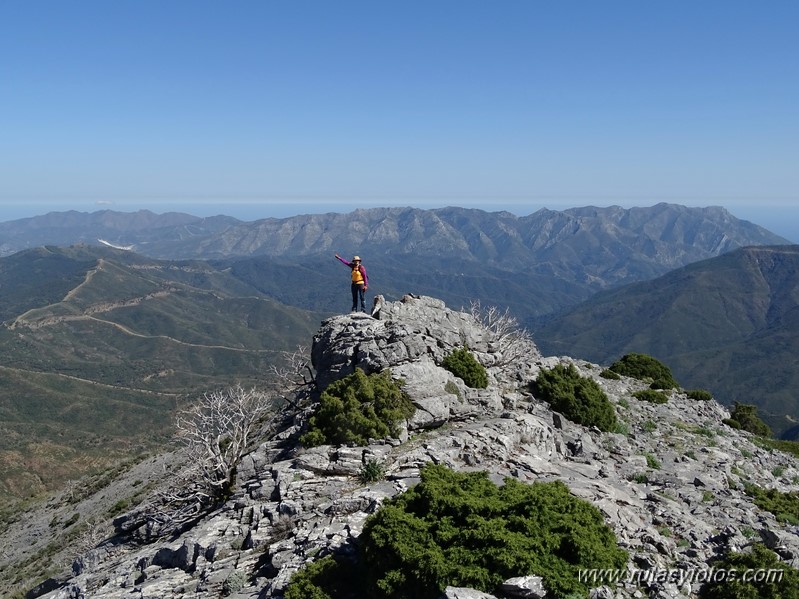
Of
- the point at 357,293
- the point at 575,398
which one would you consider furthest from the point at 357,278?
the point at 575,398

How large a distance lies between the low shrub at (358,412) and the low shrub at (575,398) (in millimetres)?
9820

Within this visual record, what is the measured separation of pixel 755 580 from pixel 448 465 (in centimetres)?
802

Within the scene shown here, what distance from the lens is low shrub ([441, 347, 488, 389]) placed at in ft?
78.5

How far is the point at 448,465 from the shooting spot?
16609 millimetres

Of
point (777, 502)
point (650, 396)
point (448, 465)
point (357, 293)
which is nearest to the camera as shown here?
point (448, 465)

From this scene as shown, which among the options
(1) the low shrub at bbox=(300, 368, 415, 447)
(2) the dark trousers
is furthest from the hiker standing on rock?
(1) the low shrub at bbox=(300, 368, 415, 447)

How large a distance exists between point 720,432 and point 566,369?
9.61 m

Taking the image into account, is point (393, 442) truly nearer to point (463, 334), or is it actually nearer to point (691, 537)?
point (691, 537)

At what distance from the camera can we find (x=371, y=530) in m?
11.3

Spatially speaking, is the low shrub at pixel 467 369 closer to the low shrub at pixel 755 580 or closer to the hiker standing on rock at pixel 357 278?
the hiker standing on rock at pixel 357 278

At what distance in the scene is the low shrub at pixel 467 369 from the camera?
78.5ft

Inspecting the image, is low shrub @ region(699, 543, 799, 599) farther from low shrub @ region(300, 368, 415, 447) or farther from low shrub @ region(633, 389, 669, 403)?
low shrub @ region(633, 389, 669, 403)

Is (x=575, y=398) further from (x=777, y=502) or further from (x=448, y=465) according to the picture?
(x=448, y=465)

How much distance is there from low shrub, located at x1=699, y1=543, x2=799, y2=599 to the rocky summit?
46cm
